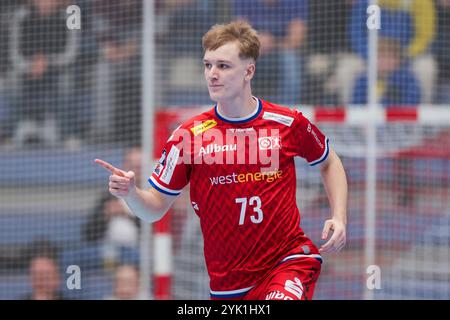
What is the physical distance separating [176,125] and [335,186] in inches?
Answer: 121

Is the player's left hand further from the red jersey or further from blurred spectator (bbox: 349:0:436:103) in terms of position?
blurred spectator (bbox: 349:0:436:103)

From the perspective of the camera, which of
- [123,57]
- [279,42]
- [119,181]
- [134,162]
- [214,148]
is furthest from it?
[279,42]

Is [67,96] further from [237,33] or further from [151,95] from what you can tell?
[237,33]

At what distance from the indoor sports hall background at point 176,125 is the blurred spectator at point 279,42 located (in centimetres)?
1

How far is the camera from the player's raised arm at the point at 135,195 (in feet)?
20.0

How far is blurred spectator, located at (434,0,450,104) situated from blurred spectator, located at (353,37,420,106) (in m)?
0.26

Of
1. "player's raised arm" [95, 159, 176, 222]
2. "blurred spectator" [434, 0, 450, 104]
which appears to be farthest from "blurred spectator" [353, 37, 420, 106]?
"player's raised arm" [95, 159, 176, 222]

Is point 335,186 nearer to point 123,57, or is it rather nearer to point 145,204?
point 145,204

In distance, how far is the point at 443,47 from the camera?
32.7ft

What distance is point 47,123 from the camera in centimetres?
1004

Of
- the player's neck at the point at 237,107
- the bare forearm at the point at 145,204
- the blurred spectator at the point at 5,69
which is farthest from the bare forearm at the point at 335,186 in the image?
the blurred spectator at the point at 5,69

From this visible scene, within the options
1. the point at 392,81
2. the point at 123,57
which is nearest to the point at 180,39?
the point at 123,57

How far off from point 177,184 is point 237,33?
1060mm
